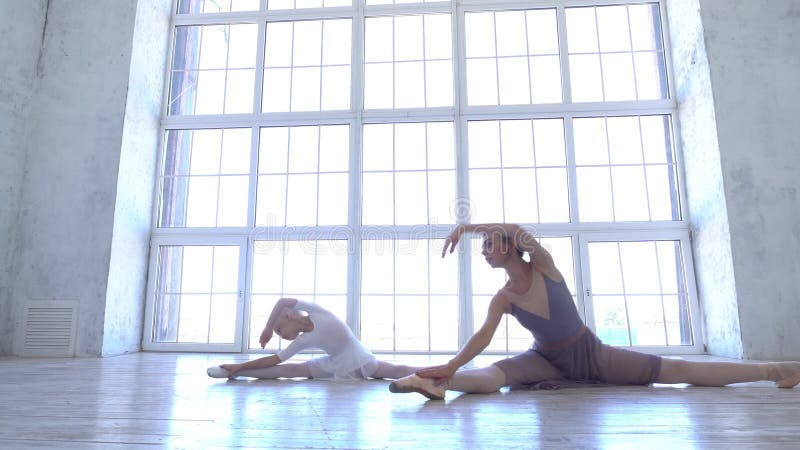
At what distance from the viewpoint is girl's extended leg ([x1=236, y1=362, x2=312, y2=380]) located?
2816 mm

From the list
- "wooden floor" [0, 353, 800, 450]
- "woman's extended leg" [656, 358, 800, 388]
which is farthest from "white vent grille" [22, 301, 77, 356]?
"woman's extended leg" [656, 358, 800, 388]

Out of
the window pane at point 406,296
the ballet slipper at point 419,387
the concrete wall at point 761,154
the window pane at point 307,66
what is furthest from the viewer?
the window pane at point 307,66

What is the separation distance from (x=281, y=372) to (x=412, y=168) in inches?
115

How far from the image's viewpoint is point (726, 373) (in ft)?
7.49

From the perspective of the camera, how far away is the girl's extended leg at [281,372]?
9.24 feet

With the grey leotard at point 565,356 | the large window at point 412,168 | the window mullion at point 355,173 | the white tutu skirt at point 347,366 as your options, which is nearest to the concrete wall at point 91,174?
the large window at point 412,168

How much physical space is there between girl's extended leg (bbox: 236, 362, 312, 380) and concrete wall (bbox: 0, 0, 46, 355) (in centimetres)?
333

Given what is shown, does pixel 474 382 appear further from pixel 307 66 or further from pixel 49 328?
pixel 307 66

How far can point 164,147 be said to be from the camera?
5.49 m

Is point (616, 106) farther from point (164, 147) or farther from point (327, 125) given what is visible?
point (164, 147)

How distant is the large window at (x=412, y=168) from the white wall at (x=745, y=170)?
1.10 ft

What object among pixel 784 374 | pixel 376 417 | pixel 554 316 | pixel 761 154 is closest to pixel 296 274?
pixel 554 316

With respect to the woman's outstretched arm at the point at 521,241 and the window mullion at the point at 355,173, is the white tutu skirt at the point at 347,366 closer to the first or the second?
the woman's outstretched arm at the point at 521,241

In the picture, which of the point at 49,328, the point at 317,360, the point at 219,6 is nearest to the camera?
the point at 317,360
